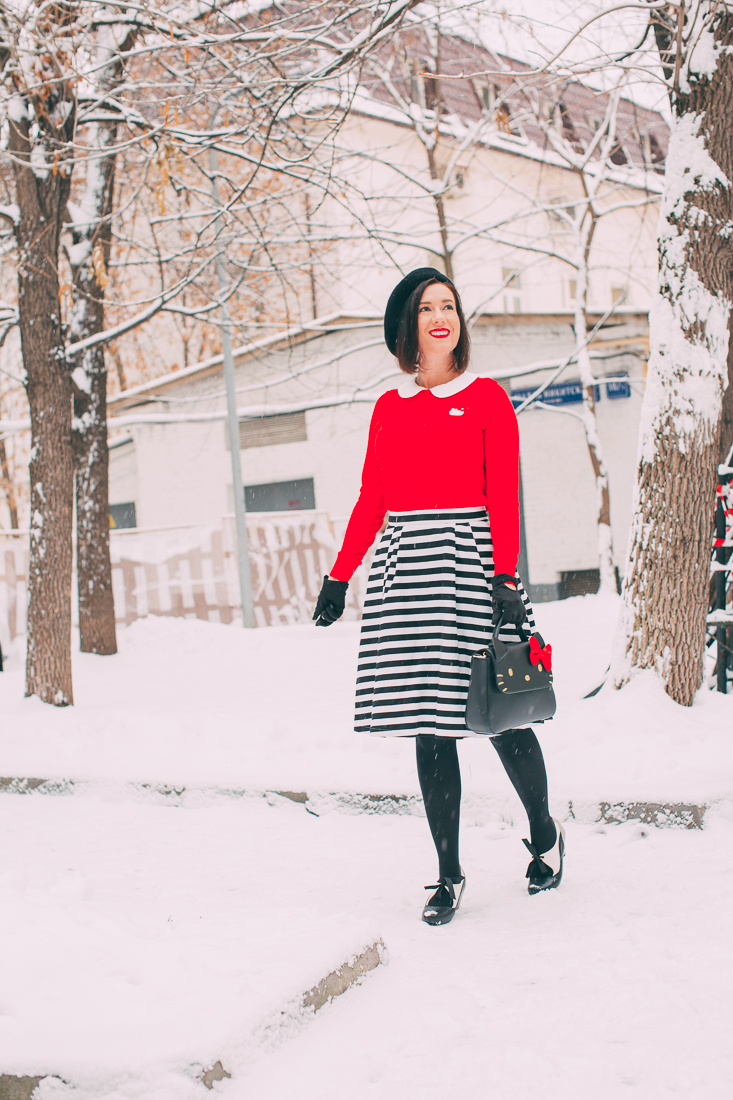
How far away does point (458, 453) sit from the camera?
3236 millimetres

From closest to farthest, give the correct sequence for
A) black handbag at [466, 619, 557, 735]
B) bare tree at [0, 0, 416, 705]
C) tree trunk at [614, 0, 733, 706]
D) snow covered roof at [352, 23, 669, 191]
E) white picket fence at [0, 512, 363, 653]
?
black handbag at [466, 619, 557, 735] < tree trunk at [614, 0, 733, 706] < bare tree at [0, 0, 416, 705] < white picket fence at [0, 512, 363, 653] < snow covered roof at [352, 23, 669, 191]

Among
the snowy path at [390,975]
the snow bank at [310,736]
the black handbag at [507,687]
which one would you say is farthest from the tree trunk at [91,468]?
the black handbag at [507,687]

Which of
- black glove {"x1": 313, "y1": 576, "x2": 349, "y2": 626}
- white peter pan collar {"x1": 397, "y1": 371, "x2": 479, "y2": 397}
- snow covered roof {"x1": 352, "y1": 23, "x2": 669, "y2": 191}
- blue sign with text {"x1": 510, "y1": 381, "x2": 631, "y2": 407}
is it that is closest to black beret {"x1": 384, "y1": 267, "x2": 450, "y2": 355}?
white peter pan collar {"x1": 397, "y1": 371, "x2": 479, "y2": 397}

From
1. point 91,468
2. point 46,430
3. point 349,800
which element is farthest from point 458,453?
point 91,468

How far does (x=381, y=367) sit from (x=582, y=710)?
14.6m

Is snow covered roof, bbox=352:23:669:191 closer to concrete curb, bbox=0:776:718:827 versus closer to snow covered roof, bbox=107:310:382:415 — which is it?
snow covered roof, bbox=107:310:382:415

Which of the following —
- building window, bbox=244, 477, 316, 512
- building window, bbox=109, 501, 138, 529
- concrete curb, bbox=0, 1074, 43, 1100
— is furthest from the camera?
building window, bbox=109, 501, 138, 529

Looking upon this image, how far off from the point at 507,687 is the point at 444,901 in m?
0.75

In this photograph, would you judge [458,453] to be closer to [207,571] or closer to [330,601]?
[330,601]

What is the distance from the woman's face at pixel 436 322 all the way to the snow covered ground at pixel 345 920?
6.12ft

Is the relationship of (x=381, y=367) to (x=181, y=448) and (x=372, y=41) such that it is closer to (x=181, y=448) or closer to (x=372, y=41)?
(x=181, y=448)

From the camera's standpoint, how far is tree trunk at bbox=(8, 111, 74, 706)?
7.59 metres

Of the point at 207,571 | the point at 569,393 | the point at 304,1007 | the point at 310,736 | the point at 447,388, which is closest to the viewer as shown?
the point at 304,1007

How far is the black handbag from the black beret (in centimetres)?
111
